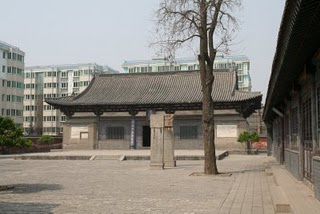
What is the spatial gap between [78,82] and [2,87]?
2810 cm

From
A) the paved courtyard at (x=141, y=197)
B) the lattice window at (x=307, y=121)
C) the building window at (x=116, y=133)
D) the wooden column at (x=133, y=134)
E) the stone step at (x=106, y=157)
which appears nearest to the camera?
the paved courtyard at (x=141, y=197)

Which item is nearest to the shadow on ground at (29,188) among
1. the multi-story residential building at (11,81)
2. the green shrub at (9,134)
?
the green shrub at (9,134)

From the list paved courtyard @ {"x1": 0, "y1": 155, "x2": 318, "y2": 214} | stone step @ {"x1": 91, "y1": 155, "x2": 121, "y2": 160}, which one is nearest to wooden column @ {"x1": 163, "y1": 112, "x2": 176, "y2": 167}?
paved courtyard @ {"x1": 0, "y1": 155, "x2": 318, "y2": 214}

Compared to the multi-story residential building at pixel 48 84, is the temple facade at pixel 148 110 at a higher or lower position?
lower

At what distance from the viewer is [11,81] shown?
6388 cm

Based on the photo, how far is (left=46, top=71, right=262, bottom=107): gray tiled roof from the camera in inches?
1585

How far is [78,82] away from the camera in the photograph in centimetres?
8975

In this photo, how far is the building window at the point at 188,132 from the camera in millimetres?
39844

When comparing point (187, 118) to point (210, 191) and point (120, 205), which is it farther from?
point (120, 205)

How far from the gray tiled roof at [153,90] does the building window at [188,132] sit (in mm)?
2597

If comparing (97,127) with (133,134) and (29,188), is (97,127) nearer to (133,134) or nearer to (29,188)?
(133,134)

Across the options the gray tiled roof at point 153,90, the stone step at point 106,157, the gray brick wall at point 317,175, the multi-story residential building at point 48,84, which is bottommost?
the stone step at point 106,157

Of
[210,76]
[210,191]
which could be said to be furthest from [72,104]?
[210,191]

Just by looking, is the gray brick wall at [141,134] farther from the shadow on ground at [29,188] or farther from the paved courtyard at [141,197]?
the shadow on ground at [29,188]
